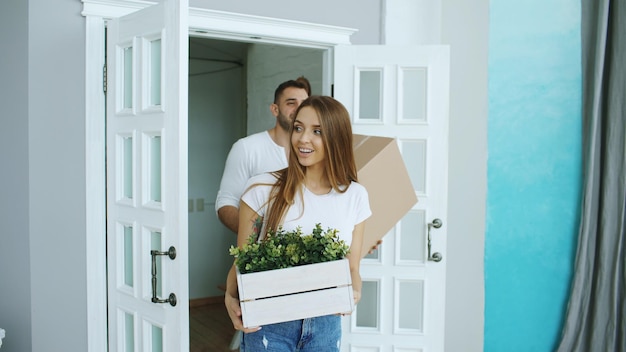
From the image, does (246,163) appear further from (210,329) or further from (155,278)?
(210,329)

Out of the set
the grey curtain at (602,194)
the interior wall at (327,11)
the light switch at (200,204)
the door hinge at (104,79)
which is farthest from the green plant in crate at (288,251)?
the light switch at (200,204)

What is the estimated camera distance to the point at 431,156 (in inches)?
128

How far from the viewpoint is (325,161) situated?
6.52 feet

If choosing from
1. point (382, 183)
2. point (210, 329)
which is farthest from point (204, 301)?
point (382, 183)

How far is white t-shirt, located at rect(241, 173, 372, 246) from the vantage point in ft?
6.24

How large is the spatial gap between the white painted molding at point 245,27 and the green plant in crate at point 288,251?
155cm

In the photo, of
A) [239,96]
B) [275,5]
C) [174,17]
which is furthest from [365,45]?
[239,96]

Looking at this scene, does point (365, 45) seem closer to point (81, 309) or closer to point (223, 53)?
point (81, 309)

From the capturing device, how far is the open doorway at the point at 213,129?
548 centimetres

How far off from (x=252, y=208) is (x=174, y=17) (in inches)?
33.6

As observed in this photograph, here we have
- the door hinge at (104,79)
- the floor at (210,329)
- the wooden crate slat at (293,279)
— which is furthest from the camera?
the floor at (210,329)

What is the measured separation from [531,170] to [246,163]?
6.51 feet

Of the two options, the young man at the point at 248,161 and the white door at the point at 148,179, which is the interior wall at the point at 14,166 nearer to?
the white door at the point at 148,179

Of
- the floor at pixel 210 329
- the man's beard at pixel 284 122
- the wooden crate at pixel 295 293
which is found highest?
the man's beard at pixel 284 122
